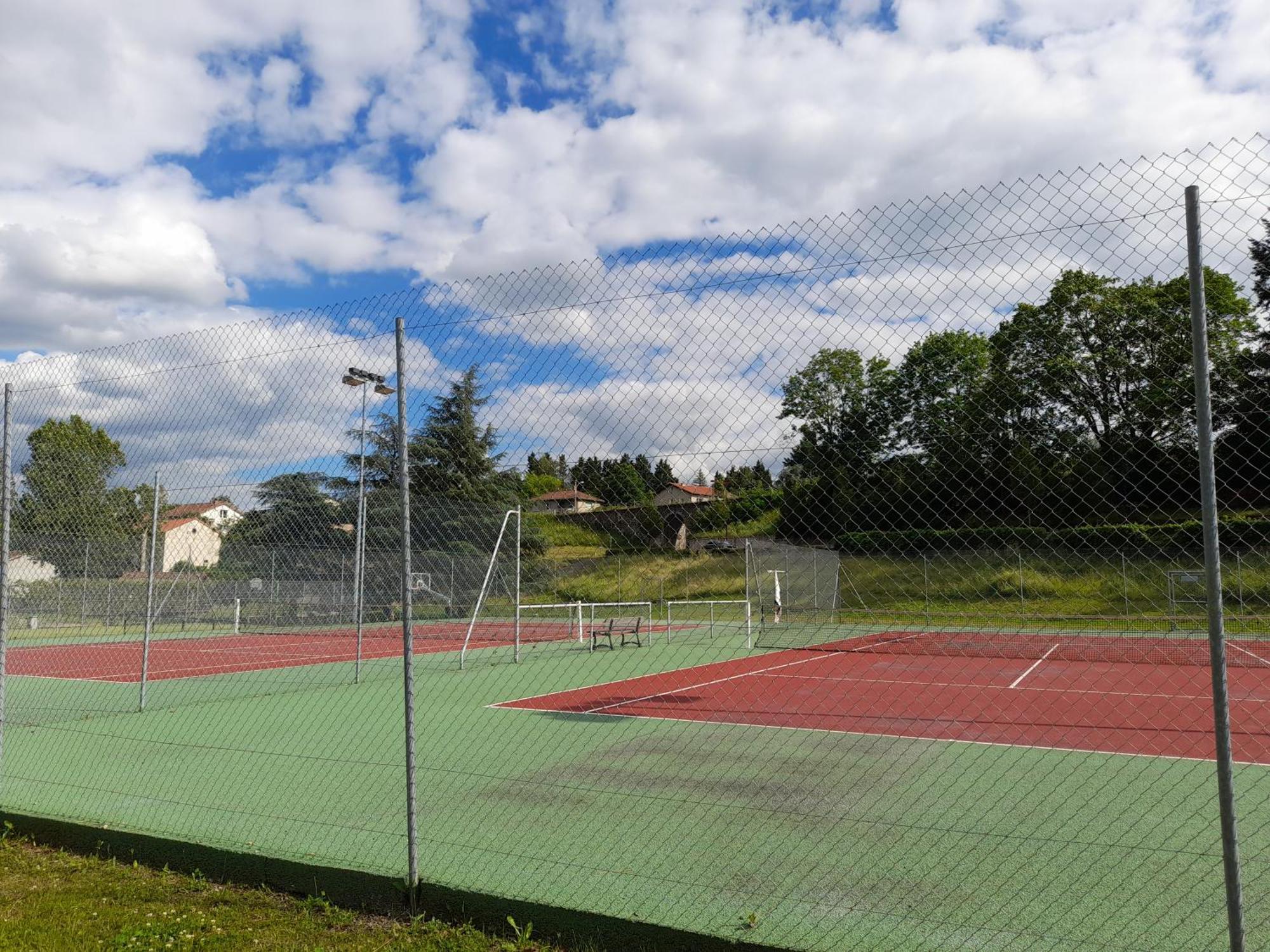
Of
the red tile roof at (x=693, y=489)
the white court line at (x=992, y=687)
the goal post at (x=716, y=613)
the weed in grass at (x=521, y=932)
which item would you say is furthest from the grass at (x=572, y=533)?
the white court line at (x=992, y=687)

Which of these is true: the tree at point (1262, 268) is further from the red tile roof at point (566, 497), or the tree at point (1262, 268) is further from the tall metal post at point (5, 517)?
the tall metal post at point (5, 517)

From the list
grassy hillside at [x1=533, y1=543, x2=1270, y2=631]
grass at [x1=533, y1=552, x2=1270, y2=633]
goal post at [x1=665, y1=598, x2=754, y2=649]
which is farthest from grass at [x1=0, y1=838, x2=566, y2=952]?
grassy hillside at [x1=533, y1=543, x2=1270, y2=631]

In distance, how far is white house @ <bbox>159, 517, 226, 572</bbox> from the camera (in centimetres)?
1211

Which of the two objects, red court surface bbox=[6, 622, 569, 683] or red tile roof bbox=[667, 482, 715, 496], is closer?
red tile roof bbox=[667, 482, 715, 496]

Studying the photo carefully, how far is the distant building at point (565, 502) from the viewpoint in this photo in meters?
4.88

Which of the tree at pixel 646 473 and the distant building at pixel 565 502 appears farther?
the distant building at pixel 565 502

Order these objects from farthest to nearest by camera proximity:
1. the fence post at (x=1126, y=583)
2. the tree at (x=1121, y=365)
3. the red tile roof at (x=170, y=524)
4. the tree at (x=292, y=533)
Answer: the fence post at (x=1126, y=583)
the red tile roof at (x=170, y=524)
the tree at (x=292, y=533)
the tree at (x=1121, y=365)

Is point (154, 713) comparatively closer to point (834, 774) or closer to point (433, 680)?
point (433, 680)

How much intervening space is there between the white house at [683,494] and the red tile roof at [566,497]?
1.32 ft

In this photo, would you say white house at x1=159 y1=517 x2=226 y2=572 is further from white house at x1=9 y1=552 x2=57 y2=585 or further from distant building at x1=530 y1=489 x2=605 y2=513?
distant building at x1=530 y1=489 x2=605 y2=513

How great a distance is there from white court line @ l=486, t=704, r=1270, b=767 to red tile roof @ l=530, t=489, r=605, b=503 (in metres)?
4.13

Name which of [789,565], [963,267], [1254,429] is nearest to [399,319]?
[963,267]

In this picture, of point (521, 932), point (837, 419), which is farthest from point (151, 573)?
point (837, 419)

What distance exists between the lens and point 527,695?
1232 centimetres
